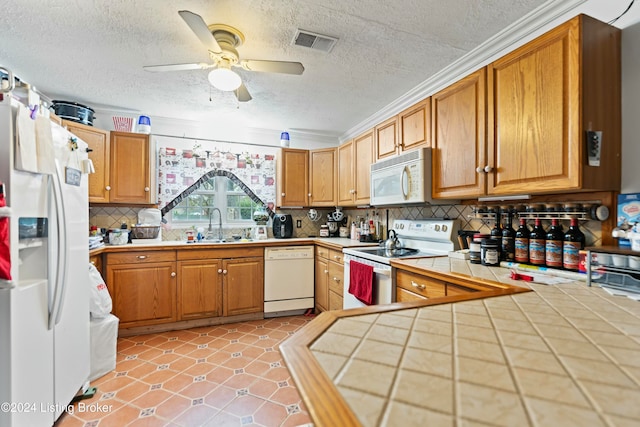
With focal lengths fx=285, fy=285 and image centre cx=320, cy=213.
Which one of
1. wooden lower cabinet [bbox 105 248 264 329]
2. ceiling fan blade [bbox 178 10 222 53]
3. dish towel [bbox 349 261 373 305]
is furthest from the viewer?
wooden lower cabinet [bbox 105 248 264 329]

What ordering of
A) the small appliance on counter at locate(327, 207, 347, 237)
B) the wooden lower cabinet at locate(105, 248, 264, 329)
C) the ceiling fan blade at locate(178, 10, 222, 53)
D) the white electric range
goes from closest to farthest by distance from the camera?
1. the ceiling fan blade at locate(178, 10, 222, 53)
2. the white electric range
3. the wooden lower cabinet at locate(105, 248, 264, 329)
4. the small appliance on counter at locate(327, 207, 347, 237)

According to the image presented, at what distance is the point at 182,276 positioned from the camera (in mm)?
2871

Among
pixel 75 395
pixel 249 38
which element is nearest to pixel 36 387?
pixel 75 395

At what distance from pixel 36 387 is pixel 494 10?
10.0 ft

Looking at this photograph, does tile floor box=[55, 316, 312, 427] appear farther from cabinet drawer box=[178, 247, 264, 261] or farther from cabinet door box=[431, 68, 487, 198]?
cabinet door box=[431, 68, 487, 198]

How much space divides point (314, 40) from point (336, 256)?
1.91 metres

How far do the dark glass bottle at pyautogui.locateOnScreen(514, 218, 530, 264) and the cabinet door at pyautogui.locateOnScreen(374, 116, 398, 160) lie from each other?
3.80 ft

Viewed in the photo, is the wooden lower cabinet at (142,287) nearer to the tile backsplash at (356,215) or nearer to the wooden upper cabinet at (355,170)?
the tile backsplash at (356,215)

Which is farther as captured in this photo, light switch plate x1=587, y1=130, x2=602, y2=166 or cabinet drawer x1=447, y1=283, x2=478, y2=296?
cabinet drawer x1=447, y1=283, x2=478, y2=296

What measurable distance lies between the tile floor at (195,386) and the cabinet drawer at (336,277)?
2.21ft

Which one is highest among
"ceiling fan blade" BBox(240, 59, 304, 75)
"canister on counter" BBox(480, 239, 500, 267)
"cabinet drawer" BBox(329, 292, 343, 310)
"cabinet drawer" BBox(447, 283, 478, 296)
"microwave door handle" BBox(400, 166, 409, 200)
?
"ceiling fan blade" BBox(240, 59, 304, 75)

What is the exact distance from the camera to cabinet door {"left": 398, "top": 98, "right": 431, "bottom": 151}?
2182 millimetres

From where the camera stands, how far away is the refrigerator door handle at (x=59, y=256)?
4.80 ft

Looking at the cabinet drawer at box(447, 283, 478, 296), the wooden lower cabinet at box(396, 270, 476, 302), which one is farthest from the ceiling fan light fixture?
the cabinet drawer at box(447, 283, 478, 296)
